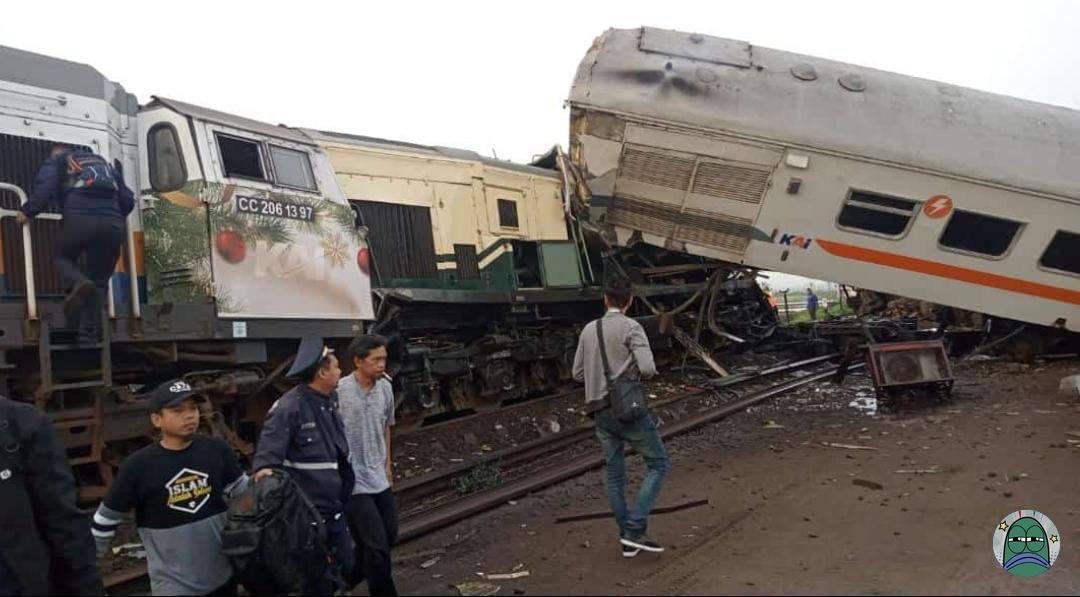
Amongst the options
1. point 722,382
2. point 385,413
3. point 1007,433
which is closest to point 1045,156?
point 1007,433

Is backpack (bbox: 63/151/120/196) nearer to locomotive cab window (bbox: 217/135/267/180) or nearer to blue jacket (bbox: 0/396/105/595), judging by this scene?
locomotive cab window (bbox: 217/135/267/180)

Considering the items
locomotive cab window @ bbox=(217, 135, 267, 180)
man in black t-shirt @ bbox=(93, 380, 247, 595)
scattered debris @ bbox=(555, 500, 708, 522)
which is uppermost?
locomotive cab window @ bbox=(217, 135, 267, 180)

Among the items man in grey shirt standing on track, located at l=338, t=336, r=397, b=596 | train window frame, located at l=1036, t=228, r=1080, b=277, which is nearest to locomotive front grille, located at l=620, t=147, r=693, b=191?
train window frame, located at l=1036, t=228, r=1080, b=277

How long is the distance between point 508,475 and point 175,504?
426cm

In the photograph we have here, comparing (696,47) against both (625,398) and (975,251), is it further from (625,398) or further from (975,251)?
(625,398)

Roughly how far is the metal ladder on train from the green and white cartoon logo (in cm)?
606

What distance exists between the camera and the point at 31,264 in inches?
208

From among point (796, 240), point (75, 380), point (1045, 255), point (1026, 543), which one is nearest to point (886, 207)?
point (796, 240)

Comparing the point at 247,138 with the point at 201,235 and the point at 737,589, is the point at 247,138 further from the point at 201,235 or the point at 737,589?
the point at 737,589

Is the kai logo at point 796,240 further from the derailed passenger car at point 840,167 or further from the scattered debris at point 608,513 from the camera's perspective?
the scattered debris at point 608,513

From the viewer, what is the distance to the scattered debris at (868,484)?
5.67 m

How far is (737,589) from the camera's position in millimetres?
3809

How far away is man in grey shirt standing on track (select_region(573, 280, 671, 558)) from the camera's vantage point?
14.6 ft

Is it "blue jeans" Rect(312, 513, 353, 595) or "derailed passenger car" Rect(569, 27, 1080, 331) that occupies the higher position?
"derailed passenger car" Rect(569, 27, 1080, 331)
